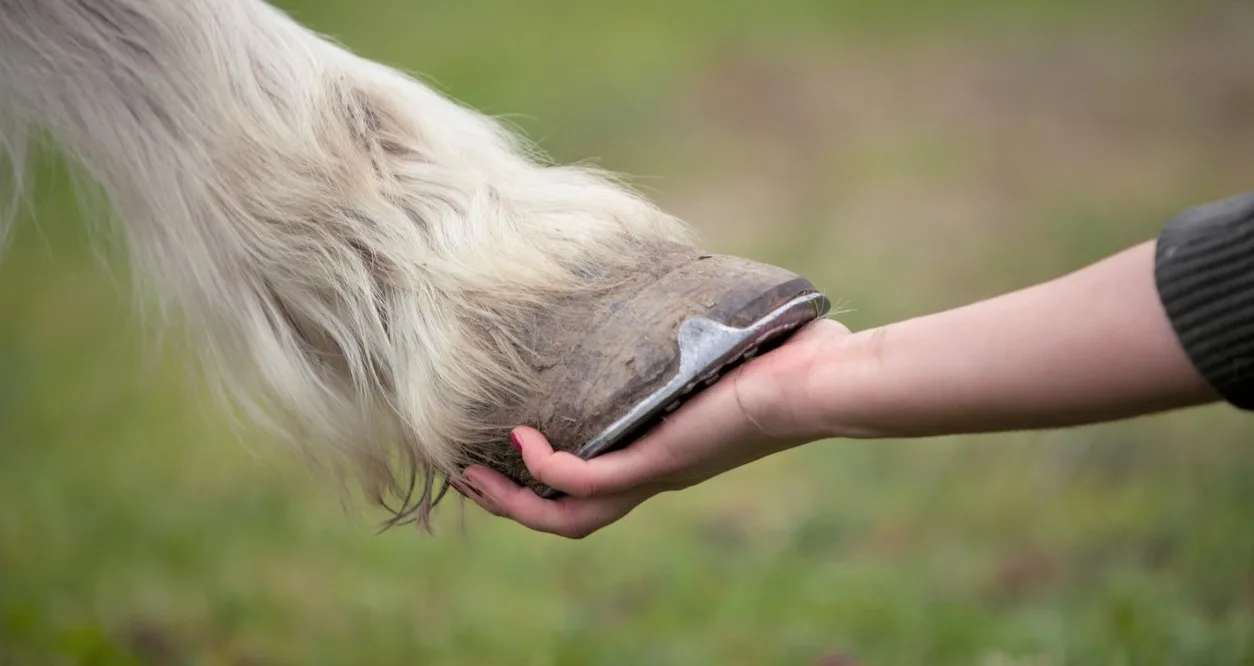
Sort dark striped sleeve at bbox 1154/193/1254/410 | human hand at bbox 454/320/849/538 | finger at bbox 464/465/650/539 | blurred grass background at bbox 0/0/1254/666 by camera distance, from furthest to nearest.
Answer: blurred grass background at bbox 0/0/1254/666 < finger at bbox 464/465/650/539 < human hand at bbox 454/320/849/538 < dark striped sleeve at bbox 1154/193/1254/410

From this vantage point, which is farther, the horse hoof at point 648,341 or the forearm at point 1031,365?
the horse hoof at point 648,341

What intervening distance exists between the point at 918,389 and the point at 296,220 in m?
0.65

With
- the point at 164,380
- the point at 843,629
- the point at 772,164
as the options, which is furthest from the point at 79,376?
the point at 843,629

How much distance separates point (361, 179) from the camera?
4.14 feet

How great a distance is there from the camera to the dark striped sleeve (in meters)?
0.79

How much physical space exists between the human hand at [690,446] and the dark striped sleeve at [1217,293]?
29 centimetres

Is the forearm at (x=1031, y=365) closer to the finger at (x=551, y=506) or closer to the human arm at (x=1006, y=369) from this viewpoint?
the human arm at (x=1006, y=369)

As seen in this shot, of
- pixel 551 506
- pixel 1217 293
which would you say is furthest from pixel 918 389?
pixel 551 506

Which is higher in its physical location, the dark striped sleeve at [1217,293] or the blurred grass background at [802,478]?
the dark striped sleeve at [1217,293]

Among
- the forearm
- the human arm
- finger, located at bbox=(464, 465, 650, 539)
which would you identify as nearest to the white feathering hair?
finger, located at bbox=(464, 465, 650, 539)

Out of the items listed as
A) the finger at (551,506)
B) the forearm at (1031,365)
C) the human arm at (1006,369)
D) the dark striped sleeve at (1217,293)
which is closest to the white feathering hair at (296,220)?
the finger at (551,506)

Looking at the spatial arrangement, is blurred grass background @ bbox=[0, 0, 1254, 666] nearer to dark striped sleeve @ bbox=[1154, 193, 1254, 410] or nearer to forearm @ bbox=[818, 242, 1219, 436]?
forearm @ bbox=[818, 242, 1219, 436]

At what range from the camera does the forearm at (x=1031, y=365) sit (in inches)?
32.6

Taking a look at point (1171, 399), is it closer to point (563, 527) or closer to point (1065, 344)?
point (1065, 344)
